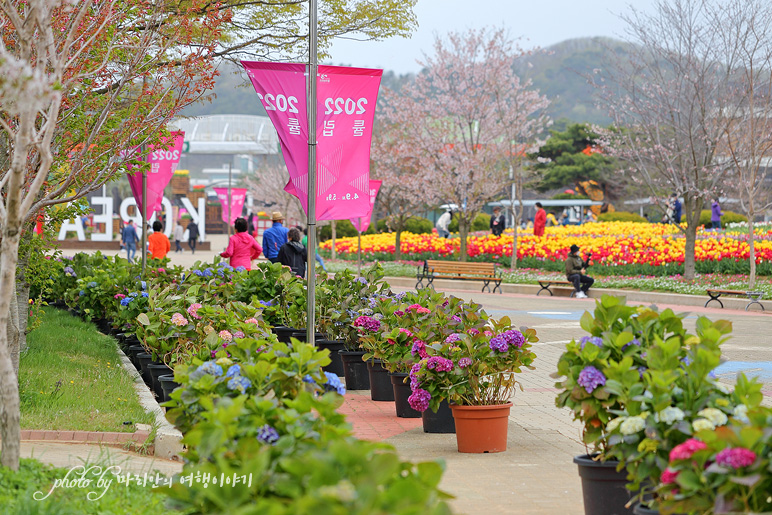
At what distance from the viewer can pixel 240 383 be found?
3.92 meters

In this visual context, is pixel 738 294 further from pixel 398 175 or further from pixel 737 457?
pixel 398 175

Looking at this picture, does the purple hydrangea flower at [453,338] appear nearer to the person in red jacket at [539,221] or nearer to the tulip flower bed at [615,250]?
the tulip flower bed at [615,250]

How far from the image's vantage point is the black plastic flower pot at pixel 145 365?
8.48m

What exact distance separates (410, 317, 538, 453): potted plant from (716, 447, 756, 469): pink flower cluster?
3187 mm

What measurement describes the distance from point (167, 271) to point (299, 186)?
16.5ft

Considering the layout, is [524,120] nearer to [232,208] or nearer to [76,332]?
[232,208]

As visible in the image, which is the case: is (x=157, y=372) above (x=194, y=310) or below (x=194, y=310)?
below

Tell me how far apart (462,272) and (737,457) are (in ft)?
70.2

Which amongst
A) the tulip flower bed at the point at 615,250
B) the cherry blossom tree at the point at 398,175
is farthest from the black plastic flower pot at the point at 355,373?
the cherry blossom tree at the point at 398,175

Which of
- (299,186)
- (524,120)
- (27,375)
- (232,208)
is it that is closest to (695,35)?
(524,120)

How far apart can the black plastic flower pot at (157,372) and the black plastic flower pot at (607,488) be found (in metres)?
4.44

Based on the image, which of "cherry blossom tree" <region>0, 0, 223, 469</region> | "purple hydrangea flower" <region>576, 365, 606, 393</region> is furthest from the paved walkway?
"cherry blossom tree" <region>0, 0, 223, 469</region>

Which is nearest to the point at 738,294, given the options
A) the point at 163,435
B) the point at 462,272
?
the point at 462,272

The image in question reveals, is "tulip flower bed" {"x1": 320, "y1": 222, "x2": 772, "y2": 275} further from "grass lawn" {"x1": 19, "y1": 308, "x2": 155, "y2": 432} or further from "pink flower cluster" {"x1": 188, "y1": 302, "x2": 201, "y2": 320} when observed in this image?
"pink flower cluster" {"x1": 188, "y1": 302, "x2": 201, "y2": 320}
